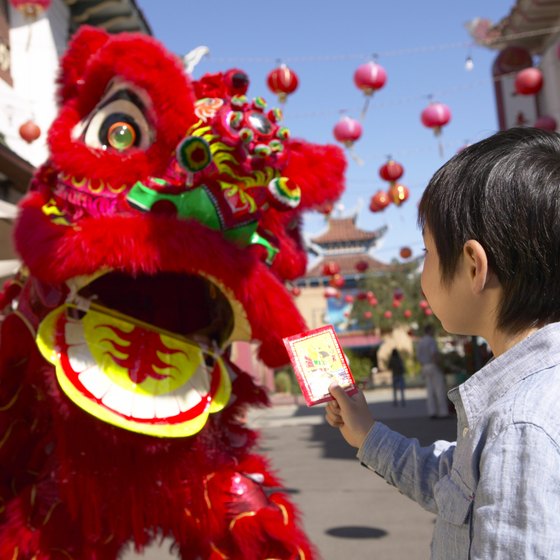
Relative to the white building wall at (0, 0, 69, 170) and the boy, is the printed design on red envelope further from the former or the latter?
the white building wall at (0, 0, 69, 170)

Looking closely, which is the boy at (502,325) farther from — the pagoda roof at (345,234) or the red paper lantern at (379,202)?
the pagoda roof at (345,234)

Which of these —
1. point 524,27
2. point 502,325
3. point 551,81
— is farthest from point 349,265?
point 502,325

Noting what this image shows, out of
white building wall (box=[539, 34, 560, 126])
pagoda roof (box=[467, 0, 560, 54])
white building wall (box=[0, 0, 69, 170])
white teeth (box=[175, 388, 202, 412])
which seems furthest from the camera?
white building wall (box=[539, 34, 560, 126])

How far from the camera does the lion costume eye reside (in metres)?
2.84

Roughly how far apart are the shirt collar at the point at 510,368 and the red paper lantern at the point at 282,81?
644 cm

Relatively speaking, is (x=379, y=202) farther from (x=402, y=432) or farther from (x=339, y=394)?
(x=339, y=394)

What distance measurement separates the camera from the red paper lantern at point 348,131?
27.9 feet

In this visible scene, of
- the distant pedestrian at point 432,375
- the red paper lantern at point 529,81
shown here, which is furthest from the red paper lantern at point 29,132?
the distant pedestrian at point 432,375

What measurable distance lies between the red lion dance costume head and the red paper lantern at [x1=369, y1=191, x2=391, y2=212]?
7.83 m

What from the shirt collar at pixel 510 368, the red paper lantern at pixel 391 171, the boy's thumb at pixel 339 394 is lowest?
the red paper lantern at pixel 391 171

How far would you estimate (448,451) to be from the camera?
137 centimetres

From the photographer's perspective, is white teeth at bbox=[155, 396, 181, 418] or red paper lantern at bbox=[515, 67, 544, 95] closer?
white teeth at bbox=[155, 396, 181, 418]

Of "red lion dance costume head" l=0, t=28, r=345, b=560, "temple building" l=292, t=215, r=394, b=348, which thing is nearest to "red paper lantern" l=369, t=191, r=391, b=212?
"red lion dance costume head" l=0, t=28, r=345, b=560

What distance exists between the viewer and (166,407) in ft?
8.38
